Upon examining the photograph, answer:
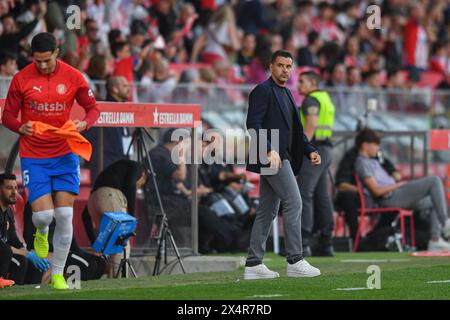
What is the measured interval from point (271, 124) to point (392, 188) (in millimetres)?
5817

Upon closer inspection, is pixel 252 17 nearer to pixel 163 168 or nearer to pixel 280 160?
pixel 163 168

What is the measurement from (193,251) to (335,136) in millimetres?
4303

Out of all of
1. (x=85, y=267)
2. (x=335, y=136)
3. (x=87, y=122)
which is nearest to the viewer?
(x=87, y=122)

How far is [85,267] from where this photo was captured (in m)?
13.8

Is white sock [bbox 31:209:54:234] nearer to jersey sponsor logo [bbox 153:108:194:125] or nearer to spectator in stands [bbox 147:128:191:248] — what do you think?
jersey sponsor logo [bbox 153:108:194:125]

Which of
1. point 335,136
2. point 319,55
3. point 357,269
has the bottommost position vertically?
point 357,269

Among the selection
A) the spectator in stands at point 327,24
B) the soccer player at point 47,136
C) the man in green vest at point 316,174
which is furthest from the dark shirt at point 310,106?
the spectator in stands at point 327,24

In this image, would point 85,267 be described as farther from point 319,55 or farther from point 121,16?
point 319,55

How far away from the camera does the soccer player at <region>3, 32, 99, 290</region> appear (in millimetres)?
11555

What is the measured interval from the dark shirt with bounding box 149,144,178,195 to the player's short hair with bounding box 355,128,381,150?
3018 mm

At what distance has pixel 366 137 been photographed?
59.7ft

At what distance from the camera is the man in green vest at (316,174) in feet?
54.1

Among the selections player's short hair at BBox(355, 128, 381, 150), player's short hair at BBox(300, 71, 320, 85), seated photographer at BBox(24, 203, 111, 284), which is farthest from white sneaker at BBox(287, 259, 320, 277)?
player's short hair at BBox(355, 128, 381, 150)
